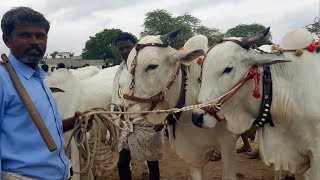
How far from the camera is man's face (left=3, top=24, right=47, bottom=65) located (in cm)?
219

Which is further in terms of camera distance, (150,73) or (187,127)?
(187,127)

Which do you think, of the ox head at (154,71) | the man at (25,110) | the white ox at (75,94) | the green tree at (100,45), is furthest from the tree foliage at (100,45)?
the man at (25,110)

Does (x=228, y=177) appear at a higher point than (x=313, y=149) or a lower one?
lower

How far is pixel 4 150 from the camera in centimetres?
205

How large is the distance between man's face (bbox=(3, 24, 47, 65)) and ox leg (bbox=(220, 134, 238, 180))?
214 centimetres

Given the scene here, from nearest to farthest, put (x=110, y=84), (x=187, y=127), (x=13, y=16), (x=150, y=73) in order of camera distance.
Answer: (x=13, y=16) → (x=150, y=73) → (x=187, y=127) → (x=110, y=84)

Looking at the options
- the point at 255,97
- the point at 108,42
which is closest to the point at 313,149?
the point at 255,97

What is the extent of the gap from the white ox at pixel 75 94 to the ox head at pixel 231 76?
70.0 inches

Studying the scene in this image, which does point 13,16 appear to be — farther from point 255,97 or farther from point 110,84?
point 110,84

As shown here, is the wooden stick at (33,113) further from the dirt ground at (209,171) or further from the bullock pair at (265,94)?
the dirt ground at (209,171)

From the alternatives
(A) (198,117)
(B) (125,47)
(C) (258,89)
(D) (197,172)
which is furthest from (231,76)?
(B) (125,47)

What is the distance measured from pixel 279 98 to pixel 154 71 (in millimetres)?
1065

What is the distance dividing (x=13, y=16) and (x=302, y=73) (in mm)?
2163

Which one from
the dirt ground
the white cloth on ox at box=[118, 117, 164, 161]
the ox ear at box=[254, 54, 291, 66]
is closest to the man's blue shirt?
the ox ear at box=[254, 54, 291, 66]
